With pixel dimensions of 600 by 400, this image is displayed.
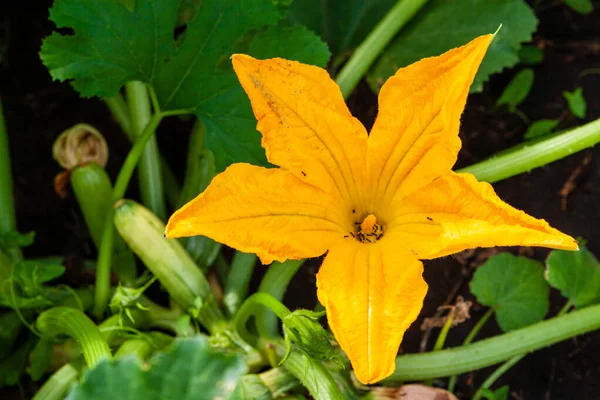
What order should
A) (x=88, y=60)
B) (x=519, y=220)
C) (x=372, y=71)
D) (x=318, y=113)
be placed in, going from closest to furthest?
Answer: (x=519, y=220)
(x=318, y=113)
(x=88, y=60)
(x=372, y=71)

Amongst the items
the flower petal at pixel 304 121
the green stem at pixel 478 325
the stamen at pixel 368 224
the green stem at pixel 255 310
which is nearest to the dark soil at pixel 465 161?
the green stem at pixel 478 325

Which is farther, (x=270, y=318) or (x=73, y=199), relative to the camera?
(x=73, y=199)

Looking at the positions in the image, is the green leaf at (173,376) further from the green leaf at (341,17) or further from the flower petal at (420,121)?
the green leaf at (341,17)

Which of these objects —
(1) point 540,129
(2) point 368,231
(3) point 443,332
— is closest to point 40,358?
(2) point 368,231

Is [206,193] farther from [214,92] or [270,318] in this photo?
[270,318]

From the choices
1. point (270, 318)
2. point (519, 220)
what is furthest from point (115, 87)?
point (519, 220)

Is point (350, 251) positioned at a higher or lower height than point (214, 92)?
lower

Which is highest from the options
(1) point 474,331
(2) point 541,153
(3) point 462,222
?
(3) point 462,222

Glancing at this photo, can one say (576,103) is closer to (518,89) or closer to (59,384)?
A: (518,89)
